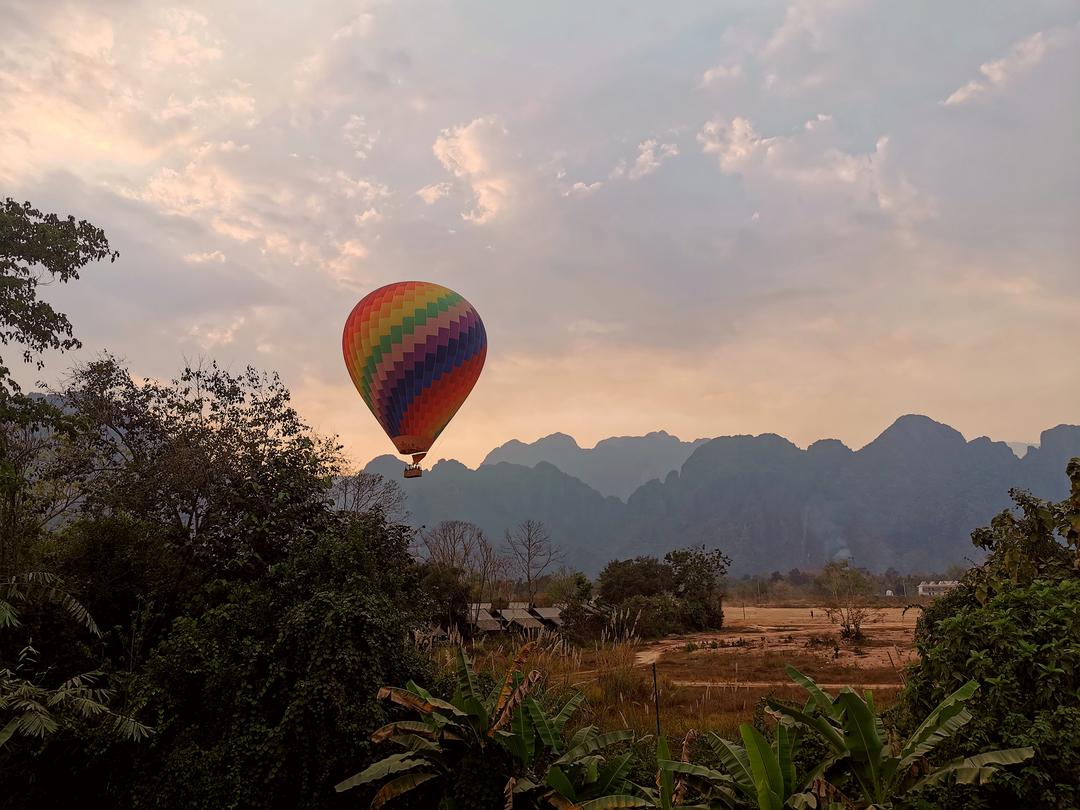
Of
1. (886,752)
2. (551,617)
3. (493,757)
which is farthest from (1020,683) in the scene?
(551,617)

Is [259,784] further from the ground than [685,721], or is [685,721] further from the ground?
[259,784]

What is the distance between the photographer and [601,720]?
11211mm

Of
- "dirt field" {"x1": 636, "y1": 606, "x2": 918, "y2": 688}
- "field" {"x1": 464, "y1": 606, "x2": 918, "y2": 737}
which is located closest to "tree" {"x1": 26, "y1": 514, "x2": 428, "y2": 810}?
"field" {"x1": 464, "y1": 606, "x2": 918, "y2": 737}

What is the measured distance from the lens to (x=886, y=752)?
6.35 metres

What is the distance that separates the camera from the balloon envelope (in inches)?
689

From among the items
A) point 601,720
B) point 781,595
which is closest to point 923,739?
point 601,720

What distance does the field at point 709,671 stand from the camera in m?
12.5

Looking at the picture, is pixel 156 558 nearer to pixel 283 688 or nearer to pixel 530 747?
pixel 283 688

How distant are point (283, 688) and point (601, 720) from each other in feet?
17.0

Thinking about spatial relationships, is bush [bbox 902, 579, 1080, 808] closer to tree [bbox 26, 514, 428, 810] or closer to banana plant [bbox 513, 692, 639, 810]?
banana plant [bbox 513, 692, 639, 810]

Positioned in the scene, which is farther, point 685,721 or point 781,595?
point 781,595

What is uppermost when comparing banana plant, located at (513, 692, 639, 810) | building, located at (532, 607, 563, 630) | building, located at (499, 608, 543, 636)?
banana plant, located at (513, 692, 639, 810)

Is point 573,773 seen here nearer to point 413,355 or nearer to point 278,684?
point 278,684

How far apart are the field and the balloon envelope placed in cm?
639
